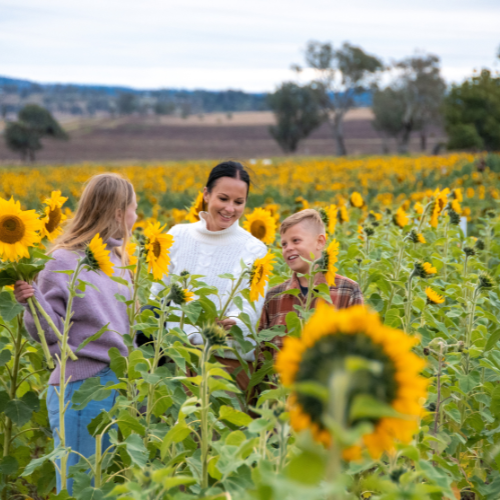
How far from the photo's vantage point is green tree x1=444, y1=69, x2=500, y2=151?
3278cm

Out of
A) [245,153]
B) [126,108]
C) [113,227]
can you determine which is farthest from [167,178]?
[126,108]

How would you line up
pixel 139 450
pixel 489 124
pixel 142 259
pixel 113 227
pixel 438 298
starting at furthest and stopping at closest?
1. pixel 489 124
2. pixel 113 227
3. pixel 438 298
4. pixel 142 259
5. pixel 139 450

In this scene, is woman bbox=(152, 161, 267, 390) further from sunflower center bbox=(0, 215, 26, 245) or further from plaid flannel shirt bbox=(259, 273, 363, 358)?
sunflower center bbox=(0, 215, 26, 245)

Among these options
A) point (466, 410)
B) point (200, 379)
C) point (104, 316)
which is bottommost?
point (466, 410)

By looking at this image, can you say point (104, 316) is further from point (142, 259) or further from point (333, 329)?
point (333, 329)

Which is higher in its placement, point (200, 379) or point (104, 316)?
point (200, 379)

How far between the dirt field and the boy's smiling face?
144ft

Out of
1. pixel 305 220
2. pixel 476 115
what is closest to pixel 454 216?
pixel 305 220

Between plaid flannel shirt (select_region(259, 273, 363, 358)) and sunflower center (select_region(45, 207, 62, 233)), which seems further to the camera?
plaid flannel shirt (select_region(259, 273, 363, 358))

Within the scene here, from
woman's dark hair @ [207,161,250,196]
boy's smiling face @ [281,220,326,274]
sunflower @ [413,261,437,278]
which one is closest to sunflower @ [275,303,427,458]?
sunflower @ [413,261,437,278]

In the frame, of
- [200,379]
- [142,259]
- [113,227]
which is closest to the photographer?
[200,379]

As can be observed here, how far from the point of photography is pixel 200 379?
133 cm

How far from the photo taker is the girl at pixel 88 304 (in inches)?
96.6

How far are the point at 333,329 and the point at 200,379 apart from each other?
1.96 feet
